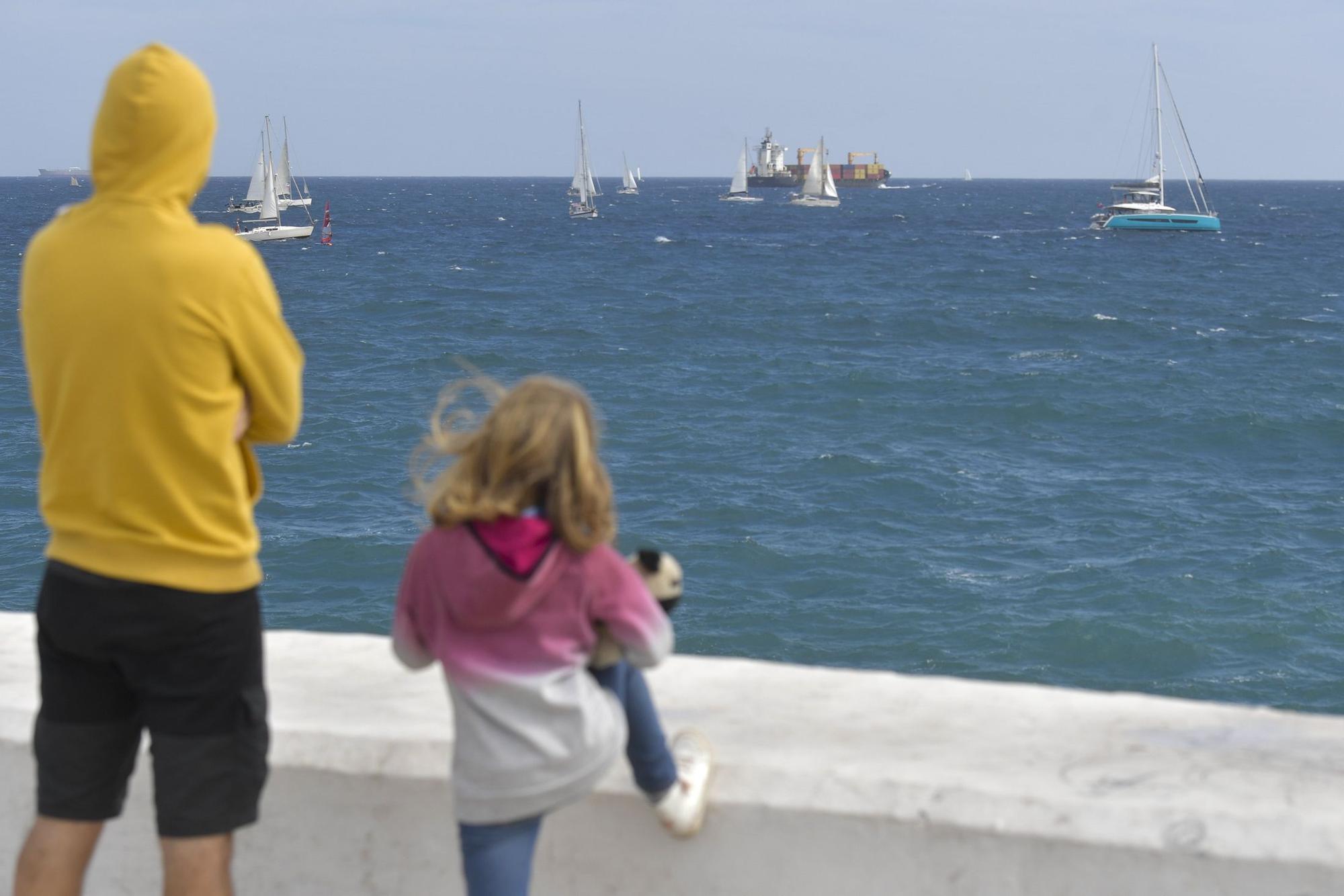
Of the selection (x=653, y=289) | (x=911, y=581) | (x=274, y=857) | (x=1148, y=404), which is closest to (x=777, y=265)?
(x=653, y=289)

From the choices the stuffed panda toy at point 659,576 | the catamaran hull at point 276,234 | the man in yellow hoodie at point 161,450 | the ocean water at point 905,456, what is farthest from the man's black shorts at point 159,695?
the catamaran hull at point 276,234

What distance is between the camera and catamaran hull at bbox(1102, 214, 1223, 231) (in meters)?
71.1

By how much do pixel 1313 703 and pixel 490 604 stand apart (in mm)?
10974

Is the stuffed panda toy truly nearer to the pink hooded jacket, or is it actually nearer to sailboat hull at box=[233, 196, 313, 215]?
the pink hooded jacket

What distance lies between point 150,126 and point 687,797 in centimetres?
105

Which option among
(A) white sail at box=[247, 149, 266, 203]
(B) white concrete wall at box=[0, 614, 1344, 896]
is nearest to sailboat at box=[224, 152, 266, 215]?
(A) white sail at box=[247, 149, 266, 203]

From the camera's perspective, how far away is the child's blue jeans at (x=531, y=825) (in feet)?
5.71

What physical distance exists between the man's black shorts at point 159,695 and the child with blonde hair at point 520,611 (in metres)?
0.20

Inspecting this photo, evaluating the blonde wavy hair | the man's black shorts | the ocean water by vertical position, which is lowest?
the ocean water

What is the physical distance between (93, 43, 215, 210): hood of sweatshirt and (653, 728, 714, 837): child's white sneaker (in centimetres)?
95

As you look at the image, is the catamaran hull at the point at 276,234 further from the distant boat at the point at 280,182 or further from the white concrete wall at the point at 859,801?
the white concrete wall at the point at 859,801

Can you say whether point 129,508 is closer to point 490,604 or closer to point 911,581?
point 490,604

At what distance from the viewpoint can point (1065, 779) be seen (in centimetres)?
190

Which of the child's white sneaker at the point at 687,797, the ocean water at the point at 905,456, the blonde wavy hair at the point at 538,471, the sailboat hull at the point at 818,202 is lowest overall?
the ocean water at the point at 905,456
